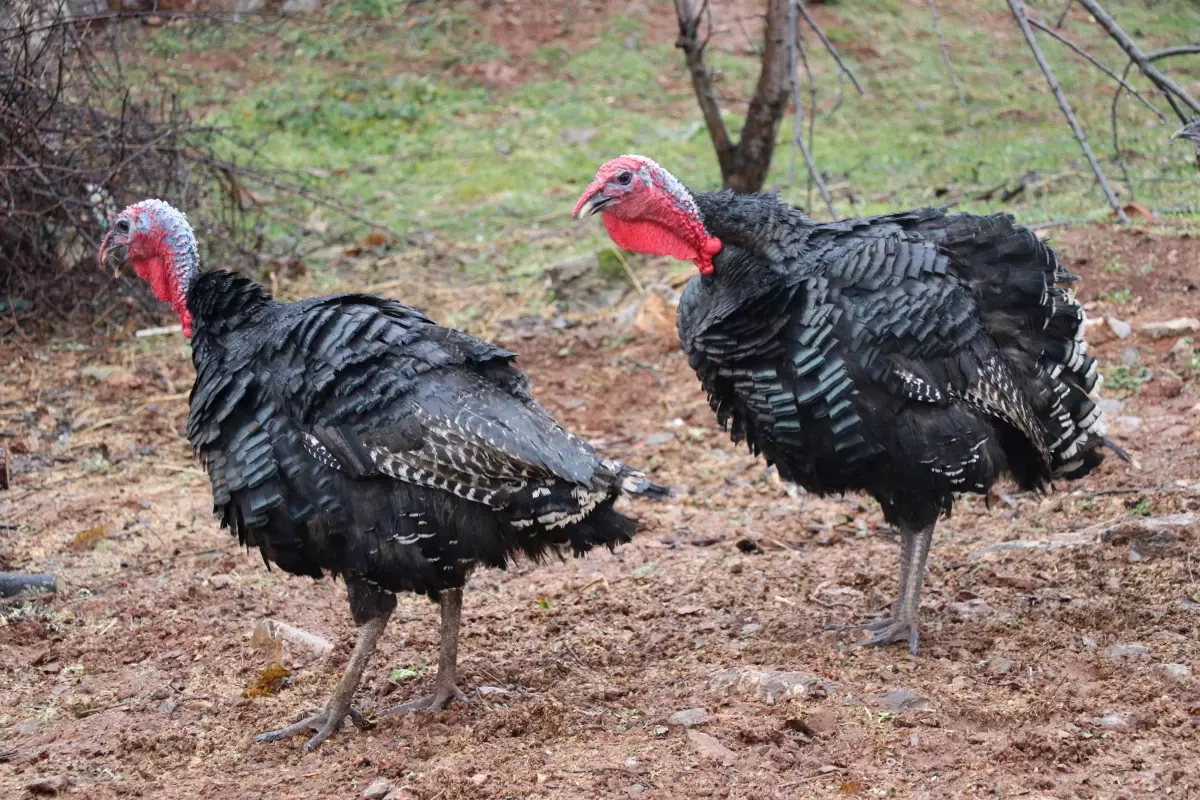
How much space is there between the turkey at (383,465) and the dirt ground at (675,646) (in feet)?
1.58

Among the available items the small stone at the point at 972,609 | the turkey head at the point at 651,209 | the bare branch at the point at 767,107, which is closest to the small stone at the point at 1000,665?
the small stone at the point at 972,609

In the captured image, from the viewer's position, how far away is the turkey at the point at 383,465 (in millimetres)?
4039

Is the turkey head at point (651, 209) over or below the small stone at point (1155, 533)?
over

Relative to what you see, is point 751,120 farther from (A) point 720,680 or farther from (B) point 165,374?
(A) point 720,680

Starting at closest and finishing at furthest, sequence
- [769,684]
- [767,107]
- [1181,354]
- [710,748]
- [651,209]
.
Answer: [710,748] → [769,684] → [651,209] → [1181,354] → [767,107]

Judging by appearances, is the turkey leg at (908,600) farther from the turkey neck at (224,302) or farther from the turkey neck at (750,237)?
the turkey neck at (224,302)

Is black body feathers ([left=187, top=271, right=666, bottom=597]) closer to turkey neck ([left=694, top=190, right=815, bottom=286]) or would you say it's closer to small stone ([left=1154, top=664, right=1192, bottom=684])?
turkey neck ([left=694, top=190, right=815, bottom=286])

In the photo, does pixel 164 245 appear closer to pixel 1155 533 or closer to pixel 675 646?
pixel 675 646

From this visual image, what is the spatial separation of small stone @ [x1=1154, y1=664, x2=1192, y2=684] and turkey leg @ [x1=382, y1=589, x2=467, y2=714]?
2378 millimetres

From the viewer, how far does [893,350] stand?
4.43 m

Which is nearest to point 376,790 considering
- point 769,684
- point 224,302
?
point 769,684

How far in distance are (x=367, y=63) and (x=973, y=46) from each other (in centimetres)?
790

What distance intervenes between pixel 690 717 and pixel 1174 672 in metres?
1.60

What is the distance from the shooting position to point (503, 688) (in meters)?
4.52
